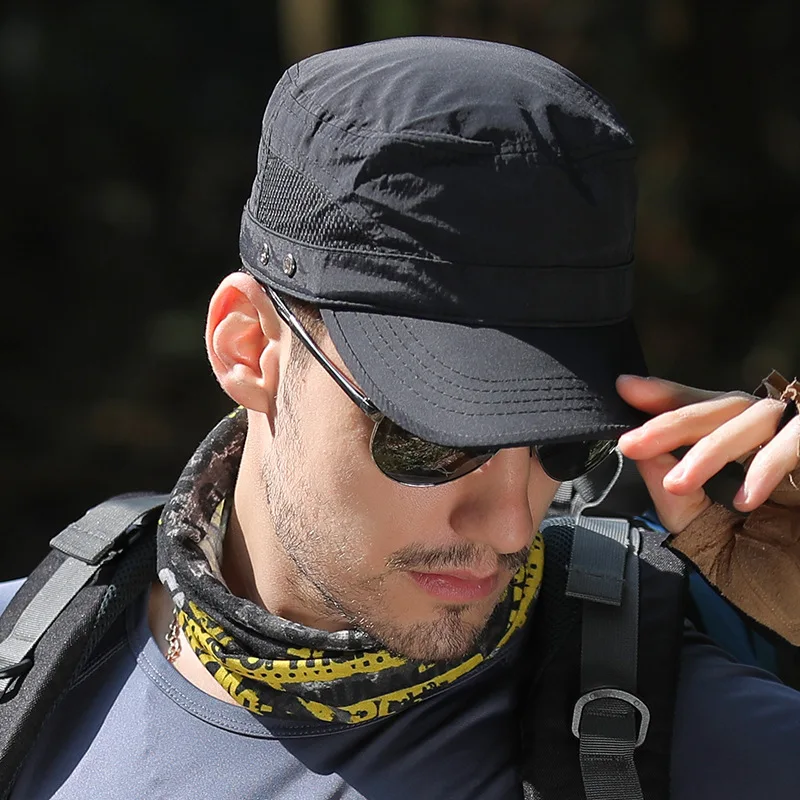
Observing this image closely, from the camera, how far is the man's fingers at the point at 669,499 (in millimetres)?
1394

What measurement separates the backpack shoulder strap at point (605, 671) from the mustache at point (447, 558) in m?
0.11

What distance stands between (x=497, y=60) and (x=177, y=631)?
92 centimetres

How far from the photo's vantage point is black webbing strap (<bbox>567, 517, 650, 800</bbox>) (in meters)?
1.39

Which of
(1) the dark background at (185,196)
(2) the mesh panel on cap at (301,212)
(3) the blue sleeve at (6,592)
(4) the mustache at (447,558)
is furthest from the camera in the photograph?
(1) the dark background at (185,196)

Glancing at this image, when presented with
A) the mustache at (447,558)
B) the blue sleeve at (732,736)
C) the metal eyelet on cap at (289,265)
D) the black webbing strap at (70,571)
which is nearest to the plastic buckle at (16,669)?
the black webbing strap at (70,571)

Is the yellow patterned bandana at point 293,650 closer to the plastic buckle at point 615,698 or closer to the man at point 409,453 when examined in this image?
the man at point 409,453

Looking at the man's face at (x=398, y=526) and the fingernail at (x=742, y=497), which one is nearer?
the fingernail at (x=742, y=497)

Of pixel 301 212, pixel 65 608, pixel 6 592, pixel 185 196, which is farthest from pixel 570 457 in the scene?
pixel 185 196

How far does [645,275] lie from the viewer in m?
4.18

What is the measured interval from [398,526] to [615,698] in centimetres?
33

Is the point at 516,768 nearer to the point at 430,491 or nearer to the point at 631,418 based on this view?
the point at 430,491

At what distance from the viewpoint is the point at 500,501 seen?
1443mm

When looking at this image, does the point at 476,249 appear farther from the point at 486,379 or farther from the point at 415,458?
the point at 415,458

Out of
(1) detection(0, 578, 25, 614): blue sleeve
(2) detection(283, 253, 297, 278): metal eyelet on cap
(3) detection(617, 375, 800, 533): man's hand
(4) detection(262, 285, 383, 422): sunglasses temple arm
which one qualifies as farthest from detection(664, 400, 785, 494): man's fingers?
(1) detection(0, 578, 25, 614): blue sleeve
